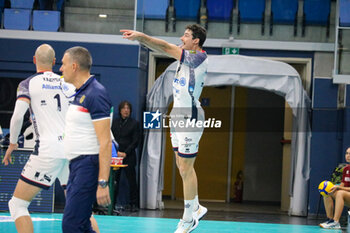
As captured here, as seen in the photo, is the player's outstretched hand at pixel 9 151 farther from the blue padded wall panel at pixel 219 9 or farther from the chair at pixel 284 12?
the chair at pixel 284 12

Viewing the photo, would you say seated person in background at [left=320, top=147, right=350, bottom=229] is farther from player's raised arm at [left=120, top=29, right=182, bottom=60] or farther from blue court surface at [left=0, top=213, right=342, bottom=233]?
player's raised arm at [left=120, top=29, right=182, bottom=60]

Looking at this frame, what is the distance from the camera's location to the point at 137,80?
10.8 m

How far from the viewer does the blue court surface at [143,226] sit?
23.1 feet

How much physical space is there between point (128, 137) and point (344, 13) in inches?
185

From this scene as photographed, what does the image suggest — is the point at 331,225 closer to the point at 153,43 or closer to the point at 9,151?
the point at 153,43

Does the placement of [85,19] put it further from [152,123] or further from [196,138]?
[196,138]

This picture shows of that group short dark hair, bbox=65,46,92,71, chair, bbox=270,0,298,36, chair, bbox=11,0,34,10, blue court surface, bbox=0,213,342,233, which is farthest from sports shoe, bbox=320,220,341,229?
chair, bbox=11,0,34,10

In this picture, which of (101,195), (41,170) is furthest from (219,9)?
(101,195)

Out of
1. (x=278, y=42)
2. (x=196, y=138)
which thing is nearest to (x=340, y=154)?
(x=278, y=42)

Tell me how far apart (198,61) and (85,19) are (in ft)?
18.0

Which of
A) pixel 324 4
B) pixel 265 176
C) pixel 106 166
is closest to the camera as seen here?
pixel 106 166

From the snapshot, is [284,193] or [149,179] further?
[284,193]

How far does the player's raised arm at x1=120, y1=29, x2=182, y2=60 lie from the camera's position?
4.74 m

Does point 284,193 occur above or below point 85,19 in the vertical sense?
below
